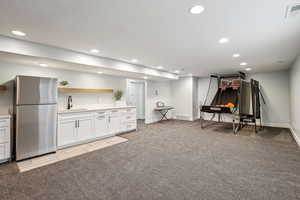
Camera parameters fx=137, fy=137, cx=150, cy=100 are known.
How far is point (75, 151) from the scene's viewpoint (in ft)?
10.7

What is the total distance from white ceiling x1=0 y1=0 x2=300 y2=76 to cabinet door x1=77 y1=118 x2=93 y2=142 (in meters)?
1.88

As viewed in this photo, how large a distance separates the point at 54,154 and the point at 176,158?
2742 mm

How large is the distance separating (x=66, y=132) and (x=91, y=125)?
2.13 feet

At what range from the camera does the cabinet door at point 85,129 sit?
3658 mm

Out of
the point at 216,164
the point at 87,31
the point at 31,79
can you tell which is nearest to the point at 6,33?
the point at 31,79

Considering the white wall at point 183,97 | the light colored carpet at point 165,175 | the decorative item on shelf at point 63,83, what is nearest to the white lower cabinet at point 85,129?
the light colored carpet at point 165,175

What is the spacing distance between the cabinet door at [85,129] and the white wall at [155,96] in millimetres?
3171

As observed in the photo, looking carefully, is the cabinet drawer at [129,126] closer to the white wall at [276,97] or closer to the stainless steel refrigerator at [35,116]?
the stainless steel refrigerator at [35,116]

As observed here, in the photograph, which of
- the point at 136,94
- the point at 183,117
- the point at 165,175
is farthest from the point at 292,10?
the point at 136,94

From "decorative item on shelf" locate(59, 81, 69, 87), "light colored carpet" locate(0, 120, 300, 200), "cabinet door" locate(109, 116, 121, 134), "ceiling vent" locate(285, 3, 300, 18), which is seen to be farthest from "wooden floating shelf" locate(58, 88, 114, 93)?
"ceiling vent" locate(285, 3, 300, 18)

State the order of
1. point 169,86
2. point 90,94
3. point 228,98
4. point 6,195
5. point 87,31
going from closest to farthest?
point 6,195 < point 87,31 < point 90,94 < point 228,98 < point 169,86

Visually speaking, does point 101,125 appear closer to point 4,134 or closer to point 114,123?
point 114,123

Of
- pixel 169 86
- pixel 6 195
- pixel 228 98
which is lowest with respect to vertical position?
pixel 6 195

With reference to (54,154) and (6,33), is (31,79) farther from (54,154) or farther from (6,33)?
(54,154)
